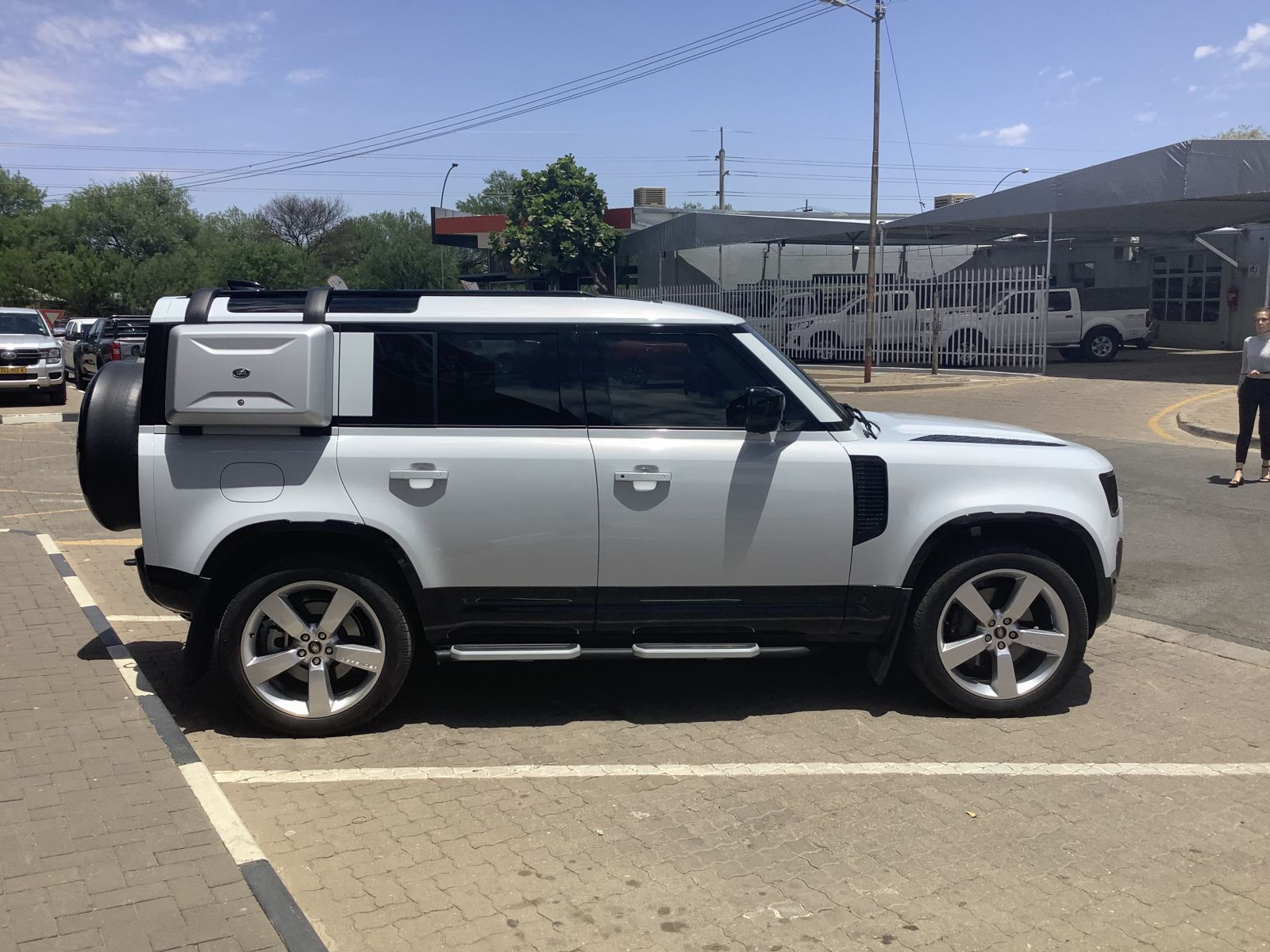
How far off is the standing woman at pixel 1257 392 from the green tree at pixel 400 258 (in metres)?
44.6

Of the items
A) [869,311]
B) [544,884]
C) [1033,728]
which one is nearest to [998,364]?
[869,311]

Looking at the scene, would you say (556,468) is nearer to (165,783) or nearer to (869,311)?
(165,783)

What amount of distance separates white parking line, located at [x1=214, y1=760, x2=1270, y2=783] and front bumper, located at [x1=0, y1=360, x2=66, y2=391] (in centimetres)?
2006

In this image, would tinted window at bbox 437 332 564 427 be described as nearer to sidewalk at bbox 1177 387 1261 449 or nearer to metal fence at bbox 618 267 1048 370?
sidewalk at bbox 1177 387 1261 449

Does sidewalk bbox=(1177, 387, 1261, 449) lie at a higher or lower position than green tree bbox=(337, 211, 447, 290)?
lower

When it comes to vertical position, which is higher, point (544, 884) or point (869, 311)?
point (869, 311)

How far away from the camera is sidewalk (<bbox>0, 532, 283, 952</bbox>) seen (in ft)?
10.8

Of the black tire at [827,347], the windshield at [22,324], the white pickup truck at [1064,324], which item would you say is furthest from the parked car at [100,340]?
the white pickup truck at [1064,324]

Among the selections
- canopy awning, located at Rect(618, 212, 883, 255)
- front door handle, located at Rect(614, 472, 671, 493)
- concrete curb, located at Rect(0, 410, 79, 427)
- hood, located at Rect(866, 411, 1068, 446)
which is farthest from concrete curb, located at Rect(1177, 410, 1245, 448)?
concrete curb, located at Rect(0, 410, 79, 427)

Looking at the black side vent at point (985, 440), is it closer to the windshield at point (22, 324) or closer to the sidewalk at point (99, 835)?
the sidewalk at point (99, 835)

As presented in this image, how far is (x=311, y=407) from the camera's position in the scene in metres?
4.76

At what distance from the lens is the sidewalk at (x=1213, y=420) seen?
15258 millimetres

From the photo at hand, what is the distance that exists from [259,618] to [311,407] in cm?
96

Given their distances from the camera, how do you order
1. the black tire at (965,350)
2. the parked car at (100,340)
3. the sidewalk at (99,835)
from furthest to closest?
1. the black tire at (965,350)
2. the parked car at (100,340)
3. the sidewalk at (99,835)
